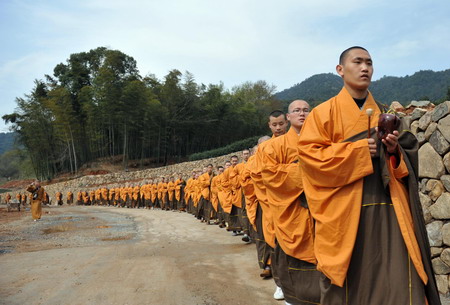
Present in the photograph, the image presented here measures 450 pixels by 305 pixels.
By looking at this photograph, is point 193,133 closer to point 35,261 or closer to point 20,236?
point 20,236

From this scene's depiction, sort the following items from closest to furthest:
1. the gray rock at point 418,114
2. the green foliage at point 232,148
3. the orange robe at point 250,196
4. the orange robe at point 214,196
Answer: the gray rock at point 418,114
the orange robe at point 250,196
the orange robe at point 214,196
the green foliage at point 232,148

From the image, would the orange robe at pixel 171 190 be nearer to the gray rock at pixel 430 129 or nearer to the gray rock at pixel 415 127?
the gray rock at pixel 415 127

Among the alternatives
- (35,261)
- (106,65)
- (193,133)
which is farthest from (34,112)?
(35,261)

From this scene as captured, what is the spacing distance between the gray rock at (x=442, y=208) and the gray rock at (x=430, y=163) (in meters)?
0.26

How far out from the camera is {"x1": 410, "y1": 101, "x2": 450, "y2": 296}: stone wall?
12.8 ft

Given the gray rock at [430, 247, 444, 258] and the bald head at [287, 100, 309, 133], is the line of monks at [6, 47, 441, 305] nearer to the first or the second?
the bald head at [287, 100, 309, 133]

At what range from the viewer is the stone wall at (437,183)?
389 centimetres

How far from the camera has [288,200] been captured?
313 centimetres

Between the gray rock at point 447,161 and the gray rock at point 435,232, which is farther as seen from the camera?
the gray rock at point 435,232

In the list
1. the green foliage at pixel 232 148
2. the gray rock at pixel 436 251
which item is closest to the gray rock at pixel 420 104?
the gray rock at pixel 436 251

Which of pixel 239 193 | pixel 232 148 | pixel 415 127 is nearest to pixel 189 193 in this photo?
pixel 239 193

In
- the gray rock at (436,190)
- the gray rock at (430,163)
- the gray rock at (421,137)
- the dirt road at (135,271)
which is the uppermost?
the gray rock at (421,137)

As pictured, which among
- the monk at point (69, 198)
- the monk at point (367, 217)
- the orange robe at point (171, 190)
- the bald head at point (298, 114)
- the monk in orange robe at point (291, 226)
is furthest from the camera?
the monk at point (69, 198)

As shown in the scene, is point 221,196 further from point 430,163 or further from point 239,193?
point 430,163
